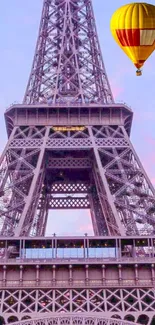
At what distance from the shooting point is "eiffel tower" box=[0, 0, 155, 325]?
3741cm

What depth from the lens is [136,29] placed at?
39906 mm

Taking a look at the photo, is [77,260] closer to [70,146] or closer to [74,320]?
[74,320]

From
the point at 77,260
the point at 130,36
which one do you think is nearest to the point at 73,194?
the point at 77,260

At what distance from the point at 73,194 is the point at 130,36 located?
17043 millimetres

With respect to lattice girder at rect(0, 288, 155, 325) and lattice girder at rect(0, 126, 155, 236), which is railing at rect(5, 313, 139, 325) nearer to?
lattice girder at rect(0, 288, 155, 325)

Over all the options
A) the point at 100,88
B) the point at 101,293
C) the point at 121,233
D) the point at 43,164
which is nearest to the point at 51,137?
the point at 43,164

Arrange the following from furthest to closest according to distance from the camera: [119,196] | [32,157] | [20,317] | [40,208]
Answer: [40,208] < [32,157] < [119,196] < [20,317]

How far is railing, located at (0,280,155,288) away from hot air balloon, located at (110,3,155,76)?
1193 centimetres

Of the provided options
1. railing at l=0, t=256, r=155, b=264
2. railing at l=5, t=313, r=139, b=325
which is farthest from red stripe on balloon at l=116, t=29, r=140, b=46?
railing at l=5, t=313, r=139, b=325

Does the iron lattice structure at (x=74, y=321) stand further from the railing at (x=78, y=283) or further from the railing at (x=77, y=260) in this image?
the railing at (x=77, y=260)

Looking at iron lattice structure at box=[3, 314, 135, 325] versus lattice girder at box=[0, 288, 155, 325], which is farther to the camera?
lattice girder at box=[0, 288, 155, 325]

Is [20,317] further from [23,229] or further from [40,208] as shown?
[40,208]

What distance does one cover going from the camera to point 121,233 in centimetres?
4047

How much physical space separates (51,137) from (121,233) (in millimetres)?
10574
